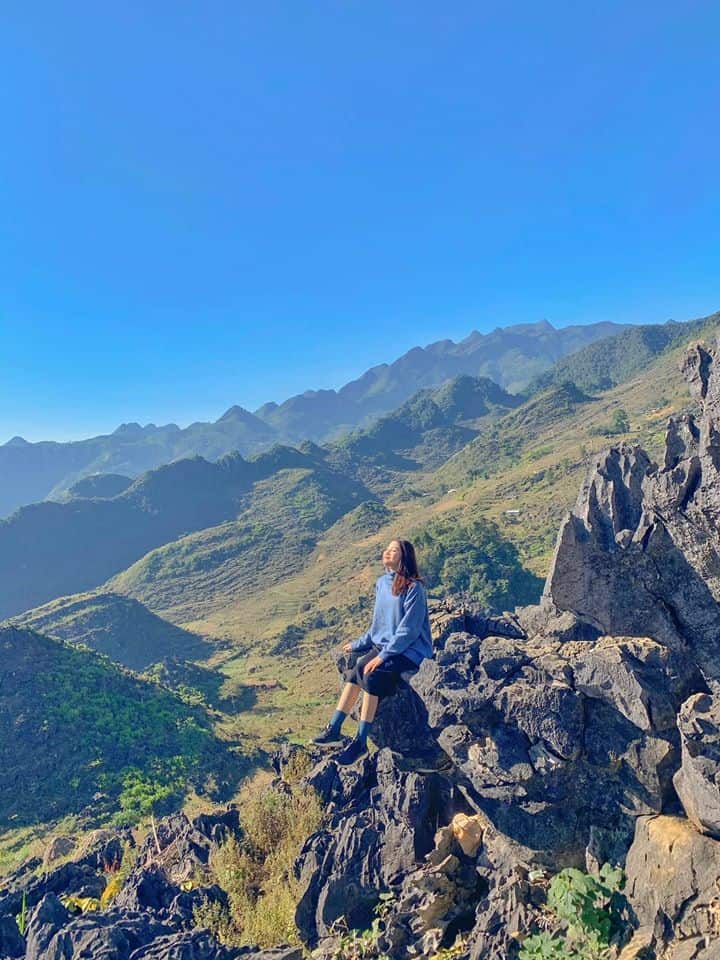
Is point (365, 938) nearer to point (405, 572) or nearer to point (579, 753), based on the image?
point (579, 753)

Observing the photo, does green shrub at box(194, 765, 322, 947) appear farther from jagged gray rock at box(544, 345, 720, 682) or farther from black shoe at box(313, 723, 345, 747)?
jagged gray rock at box(544, 345, 720, 682)

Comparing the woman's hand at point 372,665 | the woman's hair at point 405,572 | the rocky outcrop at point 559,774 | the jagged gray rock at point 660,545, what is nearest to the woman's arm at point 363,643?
the woman's hand at point 372,665

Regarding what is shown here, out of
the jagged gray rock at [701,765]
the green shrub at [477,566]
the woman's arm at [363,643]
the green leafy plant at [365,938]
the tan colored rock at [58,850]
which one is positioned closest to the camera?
the jagged gray rock at [701,765]

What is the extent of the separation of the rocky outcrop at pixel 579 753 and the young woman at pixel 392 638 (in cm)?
20

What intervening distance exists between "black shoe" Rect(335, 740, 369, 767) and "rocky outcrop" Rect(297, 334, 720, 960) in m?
0.35

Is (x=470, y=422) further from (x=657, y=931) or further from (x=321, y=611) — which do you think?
(x=657, y=931)

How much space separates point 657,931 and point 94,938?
4.12 metres

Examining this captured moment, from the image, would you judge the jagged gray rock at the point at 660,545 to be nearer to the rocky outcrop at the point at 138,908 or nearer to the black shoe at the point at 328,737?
the black shoe at the point at 328,737

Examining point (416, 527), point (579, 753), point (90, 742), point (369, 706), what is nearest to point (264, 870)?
point (369, 706)

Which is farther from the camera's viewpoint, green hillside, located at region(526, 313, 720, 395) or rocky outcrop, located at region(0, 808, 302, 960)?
green hillside, located at region(526, 313, 720, 395)

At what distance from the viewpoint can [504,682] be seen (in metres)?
4.53

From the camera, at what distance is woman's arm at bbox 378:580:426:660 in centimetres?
512

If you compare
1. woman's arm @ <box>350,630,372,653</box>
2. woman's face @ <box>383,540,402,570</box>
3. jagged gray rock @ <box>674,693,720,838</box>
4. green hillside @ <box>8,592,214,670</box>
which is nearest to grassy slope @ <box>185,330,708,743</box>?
green hillside @ <box>8,592,214,670</box>

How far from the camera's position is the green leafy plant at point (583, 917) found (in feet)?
11.8
